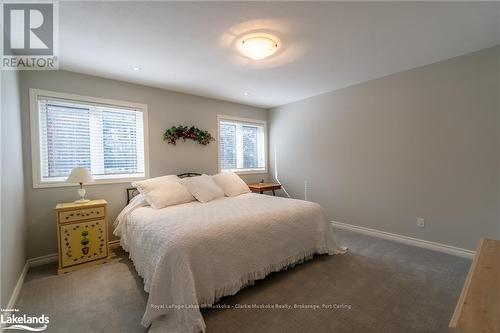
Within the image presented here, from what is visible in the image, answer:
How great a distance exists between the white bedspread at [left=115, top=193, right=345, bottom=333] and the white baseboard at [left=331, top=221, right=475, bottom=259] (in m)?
0.97

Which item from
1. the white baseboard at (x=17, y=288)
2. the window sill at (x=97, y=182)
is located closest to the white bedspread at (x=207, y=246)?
the window sill at (x=97, y=182)

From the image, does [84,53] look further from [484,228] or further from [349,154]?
[484,228]

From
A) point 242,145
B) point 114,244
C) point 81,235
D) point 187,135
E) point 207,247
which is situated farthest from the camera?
point 242,145

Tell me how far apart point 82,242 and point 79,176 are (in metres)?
0.77

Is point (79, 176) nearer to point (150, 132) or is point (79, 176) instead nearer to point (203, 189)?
point (150, 132)

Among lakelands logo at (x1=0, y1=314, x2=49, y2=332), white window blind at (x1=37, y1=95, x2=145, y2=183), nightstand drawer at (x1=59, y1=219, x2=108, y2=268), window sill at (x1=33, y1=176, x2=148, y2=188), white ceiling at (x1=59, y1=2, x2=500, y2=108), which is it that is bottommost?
lakelands logo at (x1=0, y1=314, x2=49, y2=332)

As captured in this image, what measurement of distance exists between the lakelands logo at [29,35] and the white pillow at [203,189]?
2090mm

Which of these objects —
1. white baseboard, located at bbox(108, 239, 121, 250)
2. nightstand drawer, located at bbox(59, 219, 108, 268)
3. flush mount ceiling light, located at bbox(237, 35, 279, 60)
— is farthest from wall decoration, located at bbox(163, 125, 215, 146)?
flush mount ceiling light, located at bbox(237, 35, 279, 60)

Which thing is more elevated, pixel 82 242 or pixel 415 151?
pixel 415 151

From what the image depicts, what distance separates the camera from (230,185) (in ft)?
11.8

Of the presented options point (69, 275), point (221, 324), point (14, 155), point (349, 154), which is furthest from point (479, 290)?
point (14, 155)

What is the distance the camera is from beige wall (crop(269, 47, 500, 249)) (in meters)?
2.49

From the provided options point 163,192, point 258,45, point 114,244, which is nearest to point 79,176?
point 163,192

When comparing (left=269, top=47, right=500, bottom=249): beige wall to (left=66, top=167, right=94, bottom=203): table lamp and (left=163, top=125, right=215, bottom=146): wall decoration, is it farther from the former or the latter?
(left=66, top=167, right=94, bottom=203): table lamp
